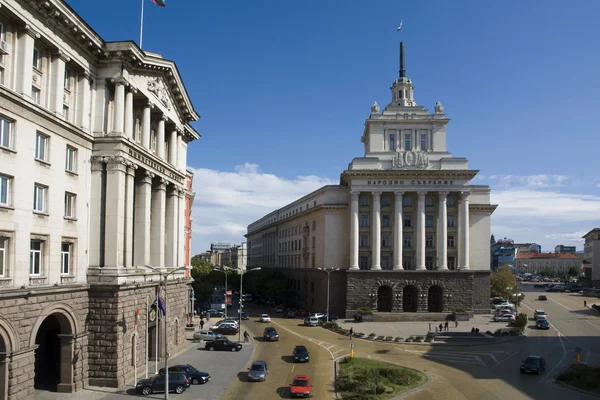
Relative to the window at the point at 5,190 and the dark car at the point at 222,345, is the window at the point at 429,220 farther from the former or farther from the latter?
the window at the point at 5,190

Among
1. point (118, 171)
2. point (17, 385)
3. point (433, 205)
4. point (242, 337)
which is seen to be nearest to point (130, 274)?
point (118, 171)

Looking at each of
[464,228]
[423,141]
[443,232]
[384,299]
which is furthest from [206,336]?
[423,141]

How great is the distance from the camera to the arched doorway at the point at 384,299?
85.6 meters

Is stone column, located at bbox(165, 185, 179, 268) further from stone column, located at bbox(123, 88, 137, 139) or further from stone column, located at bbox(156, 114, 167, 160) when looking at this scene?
stone column, located at bbox(123, 88, 137, 139)

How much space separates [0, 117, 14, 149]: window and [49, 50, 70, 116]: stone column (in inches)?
180

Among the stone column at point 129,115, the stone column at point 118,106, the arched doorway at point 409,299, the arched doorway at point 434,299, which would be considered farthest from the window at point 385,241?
the stone column at point 118,106

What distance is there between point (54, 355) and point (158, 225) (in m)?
14.1

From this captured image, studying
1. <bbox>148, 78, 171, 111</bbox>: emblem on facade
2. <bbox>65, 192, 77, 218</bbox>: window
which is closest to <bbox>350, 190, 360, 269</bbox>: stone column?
<bbox>148, 78, 171, 111</bbox>: emblem on facade

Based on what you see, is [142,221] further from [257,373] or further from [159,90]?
[257,373]

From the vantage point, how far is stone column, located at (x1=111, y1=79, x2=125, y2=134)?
37719 mm

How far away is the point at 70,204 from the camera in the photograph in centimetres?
3531

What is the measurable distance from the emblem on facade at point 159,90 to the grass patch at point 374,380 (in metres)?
28.1

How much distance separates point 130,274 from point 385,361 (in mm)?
25616

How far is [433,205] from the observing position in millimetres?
87188
